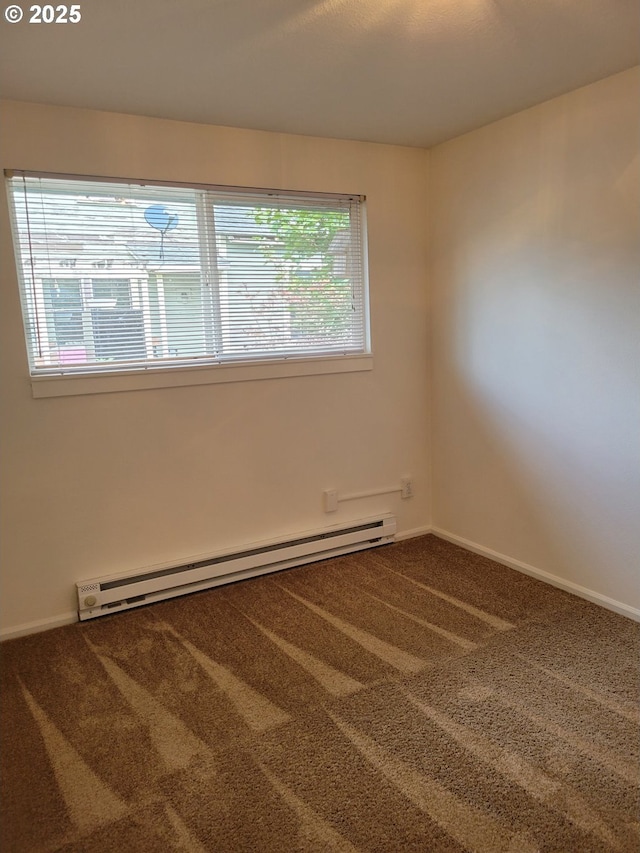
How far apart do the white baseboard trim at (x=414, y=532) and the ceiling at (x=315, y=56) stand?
94.0 inches

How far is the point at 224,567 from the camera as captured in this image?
3.12 metres

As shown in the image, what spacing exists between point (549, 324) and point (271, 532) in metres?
1.83

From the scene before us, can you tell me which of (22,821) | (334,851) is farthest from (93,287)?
(334,851)

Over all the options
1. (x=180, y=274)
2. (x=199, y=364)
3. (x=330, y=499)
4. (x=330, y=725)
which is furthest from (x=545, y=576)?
A: (x=180, y=274)

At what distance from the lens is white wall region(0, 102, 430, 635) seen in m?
2.63

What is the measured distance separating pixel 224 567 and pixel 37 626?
915mm

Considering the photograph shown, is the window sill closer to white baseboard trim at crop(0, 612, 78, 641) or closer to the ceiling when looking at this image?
white baseboard trim at crop(0, 612, 78, 641)

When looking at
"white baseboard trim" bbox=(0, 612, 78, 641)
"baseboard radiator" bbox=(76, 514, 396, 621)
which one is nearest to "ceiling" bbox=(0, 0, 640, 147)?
"baseboard radiator" bbox=(76, 514, 396, 621)

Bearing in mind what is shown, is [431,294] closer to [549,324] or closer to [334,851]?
[549,324]

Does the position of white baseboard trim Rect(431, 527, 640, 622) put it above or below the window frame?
below

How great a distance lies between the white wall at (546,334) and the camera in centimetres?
255

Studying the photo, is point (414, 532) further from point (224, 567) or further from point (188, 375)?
point (188, 375)

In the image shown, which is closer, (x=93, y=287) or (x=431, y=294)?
(x=93, y=287)

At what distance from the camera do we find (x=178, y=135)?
2807 mm
